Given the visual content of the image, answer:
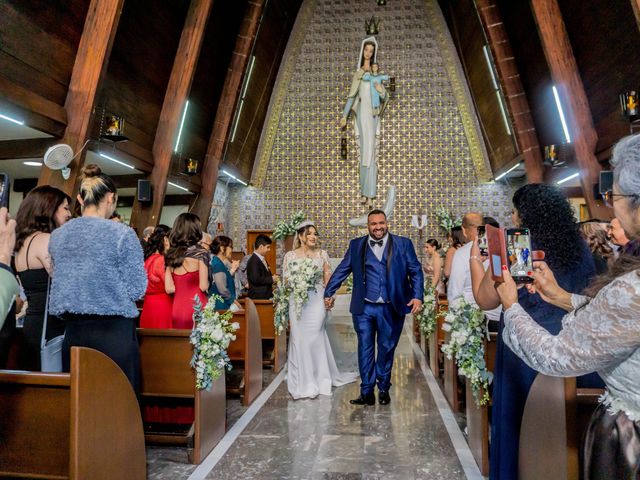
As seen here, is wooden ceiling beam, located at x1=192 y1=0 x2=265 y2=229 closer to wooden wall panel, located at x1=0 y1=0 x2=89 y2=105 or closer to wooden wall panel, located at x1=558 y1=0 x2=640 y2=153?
wooden wall panel, located at x1=0 y1=0 x2=89 y2=105

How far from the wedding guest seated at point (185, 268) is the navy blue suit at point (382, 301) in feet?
5.02

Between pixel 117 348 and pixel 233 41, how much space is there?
10140mm

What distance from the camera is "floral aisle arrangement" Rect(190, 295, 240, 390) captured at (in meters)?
3.23

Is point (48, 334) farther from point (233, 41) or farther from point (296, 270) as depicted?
point (233, 41)

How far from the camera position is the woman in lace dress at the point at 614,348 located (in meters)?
1.19

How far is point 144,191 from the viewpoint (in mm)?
8875

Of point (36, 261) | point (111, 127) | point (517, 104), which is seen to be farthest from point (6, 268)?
point (517, 104)

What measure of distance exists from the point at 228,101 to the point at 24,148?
15.4 feet

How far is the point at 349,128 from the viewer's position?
13.4m

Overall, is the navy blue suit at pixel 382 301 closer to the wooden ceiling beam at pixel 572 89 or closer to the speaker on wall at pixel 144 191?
the wooden ceiling beam at pixel 572 89

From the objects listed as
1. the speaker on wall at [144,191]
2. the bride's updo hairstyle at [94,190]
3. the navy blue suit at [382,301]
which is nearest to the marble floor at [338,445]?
the navy blue suit at [382,301]

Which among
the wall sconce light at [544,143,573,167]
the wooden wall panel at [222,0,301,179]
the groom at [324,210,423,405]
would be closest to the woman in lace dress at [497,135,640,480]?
the groom at [324,210,423,405]

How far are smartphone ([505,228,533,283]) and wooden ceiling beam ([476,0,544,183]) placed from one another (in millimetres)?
9130

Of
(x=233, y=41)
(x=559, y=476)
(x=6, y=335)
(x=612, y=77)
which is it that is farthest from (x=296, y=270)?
(x=233, y=41)
